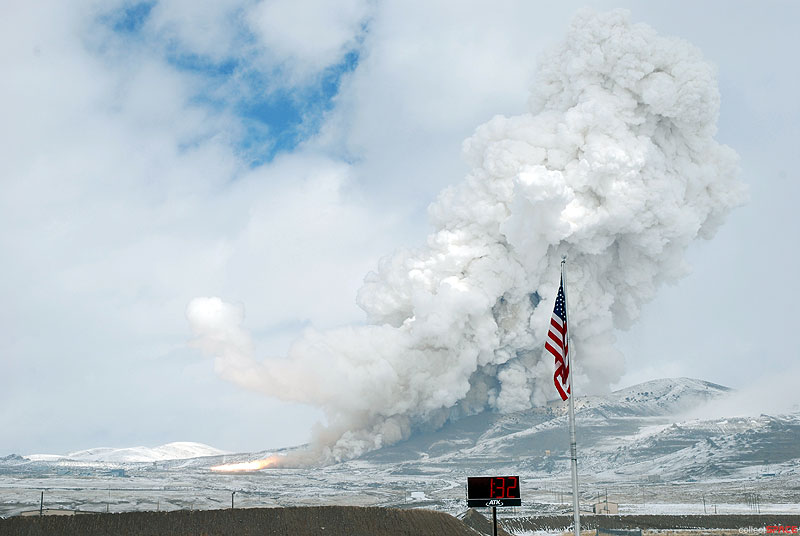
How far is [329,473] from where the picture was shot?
154125mm

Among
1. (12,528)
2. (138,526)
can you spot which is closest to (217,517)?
(138,526)

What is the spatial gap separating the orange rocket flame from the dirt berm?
11702cm

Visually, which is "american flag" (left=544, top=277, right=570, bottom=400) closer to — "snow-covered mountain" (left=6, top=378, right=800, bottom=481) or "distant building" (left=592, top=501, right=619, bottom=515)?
"distant building" (left=592, top=501, right=619, bottom=515)

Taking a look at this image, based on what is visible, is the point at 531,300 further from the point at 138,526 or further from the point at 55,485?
the point at 138,526

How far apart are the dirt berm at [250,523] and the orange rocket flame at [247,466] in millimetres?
117023

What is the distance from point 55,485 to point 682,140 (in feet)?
376

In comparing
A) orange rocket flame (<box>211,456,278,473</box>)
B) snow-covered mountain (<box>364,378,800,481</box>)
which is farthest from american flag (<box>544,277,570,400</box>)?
orange rocket flame (<box>211,456,278,473</box>)

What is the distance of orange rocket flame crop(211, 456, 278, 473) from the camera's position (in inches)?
7040

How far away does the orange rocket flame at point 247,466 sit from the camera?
17882cm

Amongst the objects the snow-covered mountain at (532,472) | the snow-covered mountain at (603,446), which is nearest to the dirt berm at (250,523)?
the snow-covered mountain at (532,472)

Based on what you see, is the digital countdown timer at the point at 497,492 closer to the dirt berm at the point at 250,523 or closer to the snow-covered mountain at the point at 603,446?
the dirt berm at the point at 250,523

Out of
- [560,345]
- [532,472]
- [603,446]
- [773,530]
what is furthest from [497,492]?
Answer: [603,446]

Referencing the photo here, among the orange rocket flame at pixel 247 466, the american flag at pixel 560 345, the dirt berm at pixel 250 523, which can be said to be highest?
the american flag at pixel 560 345

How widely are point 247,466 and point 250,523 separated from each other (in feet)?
438
